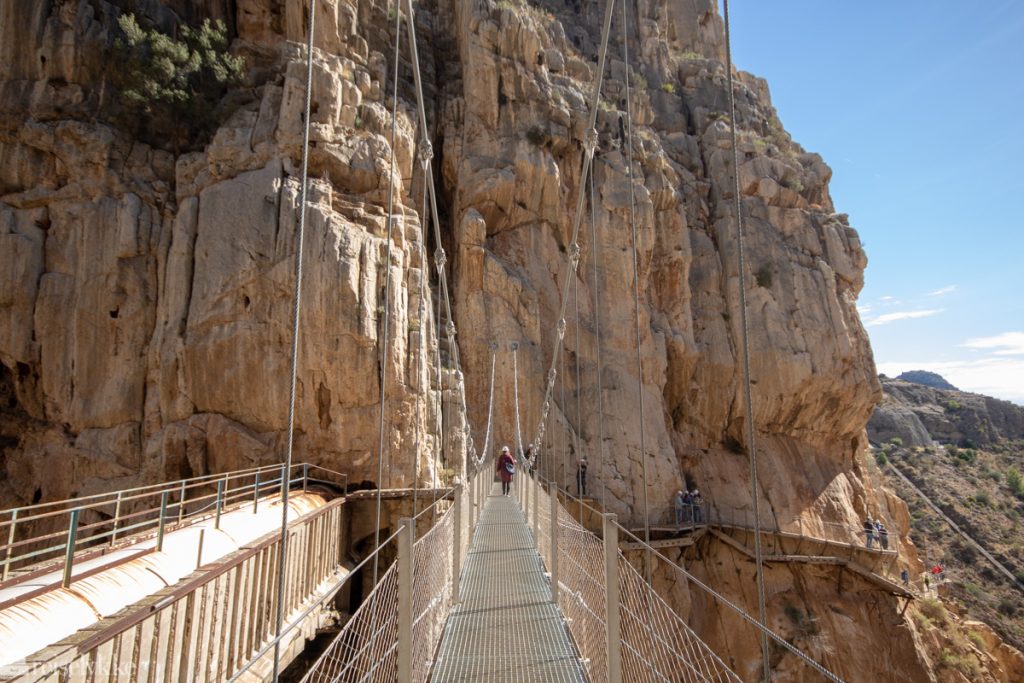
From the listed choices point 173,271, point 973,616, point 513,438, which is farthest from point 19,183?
point 973,616

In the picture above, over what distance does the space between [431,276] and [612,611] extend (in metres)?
12.6

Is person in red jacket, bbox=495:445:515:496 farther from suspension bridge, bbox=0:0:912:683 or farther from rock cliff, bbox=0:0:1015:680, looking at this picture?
suspension bridge, bbox=0:0:912:683

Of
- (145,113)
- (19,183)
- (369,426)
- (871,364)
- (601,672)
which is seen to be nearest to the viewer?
(601,672)

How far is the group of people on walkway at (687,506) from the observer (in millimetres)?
14242

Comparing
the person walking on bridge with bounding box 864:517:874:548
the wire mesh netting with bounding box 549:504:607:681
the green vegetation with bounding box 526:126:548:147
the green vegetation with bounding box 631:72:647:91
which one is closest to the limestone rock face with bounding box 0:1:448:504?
the green vegetation with bounding box 526:126:548:147

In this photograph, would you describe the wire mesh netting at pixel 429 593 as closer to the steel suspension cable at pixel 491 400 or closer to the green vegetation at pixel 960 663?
the steel suspension cable at pixel 491 400

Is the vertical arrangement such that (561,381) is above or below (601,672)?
above

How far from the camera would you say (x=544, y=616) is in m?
4.20

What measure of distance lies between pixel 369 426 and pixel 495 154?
8733 mm

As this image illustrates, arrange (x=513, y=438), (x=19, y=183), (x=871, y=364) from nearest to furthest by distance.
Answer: (x=19, y=183) < (x=513, y=438) < (x=871, y=364)

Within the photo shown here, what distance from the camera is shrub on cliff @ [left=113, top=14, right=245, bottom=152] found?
12430 mm

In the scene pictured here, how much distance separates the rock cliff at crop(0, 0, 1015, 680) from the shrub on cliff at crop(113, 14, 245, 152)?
48cm

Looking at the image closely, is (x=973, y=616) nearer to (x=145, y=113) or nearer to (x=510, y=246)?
(x=510, y=246)

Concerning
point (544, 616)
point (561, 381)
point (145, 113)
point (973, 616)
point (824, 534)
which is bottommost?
point (973, 616)
